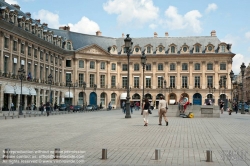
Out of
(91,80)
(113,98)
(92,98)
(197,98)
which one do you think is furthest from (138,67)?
(197,98)

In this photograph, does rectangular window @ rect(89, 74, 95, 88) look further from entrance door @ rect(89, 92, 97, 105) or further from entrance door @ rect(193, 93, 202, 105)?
entrance door @ rect(193, 93, 202, 105)

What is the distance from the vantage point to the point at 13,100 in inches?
2173

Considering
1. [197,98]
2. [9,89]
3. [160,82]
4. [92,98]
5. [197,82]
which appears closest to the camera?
[9,89]

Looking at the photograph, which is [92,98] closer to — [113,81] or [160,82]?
[113,81]

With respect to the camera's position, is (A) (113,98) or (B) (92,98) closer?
(B) (92,98)

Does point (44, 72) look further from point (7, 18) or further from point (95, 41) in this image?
point (95, 41)

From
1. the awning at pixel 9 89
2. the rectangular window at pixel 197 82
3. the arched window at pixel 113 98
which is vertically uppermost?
the rectangular window at pixel 197 82

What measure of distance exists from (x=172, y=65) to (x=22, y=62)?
39.3 m

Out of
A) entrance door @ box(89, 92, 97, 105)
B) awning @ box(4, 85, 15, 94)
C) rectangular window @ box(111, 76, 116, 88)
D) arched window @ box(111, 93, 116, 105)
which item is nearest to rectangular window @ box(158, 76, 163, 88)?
rectangular window @ box(111, 76, 116, 88)

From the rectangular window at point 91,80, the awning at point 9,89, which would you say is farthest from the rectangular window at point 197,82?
the awning at point 9,89

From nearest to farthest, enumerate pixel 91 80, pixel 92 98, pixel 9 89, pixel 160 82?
1. pixel 9 89
2. pixel 92 98
3. pixel 91 80
4. pixel 160 82

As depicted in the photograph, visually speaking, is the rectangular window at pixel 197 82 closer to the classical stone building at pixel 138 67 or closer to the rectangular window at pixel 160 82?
the classical stone building at pixel 138 67

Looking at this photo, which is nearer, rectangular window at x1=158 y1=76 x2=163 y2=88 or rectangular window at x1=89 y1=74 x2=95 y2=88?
rectangular window at x1=89 y1=74 x2=95 y2=88

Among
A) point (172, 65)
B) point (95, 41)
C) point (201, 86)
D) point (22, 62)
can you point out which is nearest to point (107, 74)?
point (95, 41)
